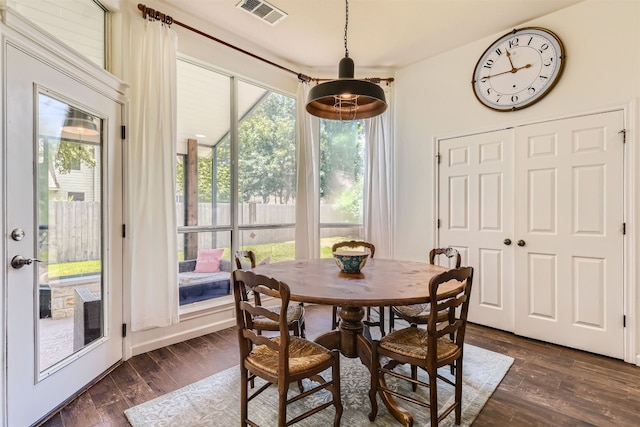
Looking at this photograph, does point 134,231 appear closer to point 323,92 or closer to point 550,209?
point 323,92

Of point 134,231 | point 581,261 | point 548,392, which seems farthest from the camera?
point 581,261

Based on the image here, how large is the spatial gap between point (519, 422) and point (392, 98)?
3.47m

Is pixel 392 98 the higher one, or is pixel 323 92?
pixel 392 98

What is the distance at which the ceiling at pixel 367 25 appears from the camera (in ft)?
8.91

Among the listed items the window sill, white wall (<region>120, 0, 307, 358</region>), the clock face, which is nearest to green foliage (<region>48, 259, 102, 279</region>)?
white wall (<region>120, 0, 307, 358</region>)

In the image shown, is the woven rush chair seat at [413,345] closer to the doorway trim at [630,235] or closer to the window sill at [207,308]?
the doorway trim at [630,235]

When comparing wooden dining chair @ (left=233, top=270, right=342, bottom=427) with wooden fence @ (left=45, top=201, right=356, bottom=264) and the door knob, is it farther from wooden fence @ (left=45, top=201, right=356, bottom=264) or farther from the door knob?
wooden fence @ (left=45, top=201, right=356, bottom=264)

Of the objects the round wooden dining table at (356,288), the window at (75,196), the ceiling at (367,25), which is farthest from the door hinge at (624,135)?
the window at (75,196)

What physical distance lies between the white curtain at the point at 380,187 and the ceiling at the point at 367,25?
71 cm

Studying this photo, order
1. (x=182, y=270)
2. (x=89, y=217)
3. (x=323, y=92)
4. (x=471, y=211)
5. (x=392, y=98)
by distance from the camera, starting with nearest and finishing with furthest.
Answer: (x=323, y=92)
(x=89, y=217)
(x=182, y=270)
(x=471, y=211)
(x=392, y=98)

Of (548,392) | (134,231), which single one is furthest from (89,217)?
(548,392)

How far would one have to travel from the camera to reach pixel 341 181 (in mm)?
4152

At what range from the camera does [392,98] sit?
397 centimetres

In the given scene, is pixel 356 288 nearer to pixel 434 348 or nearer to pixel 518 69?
pixel 434 348
